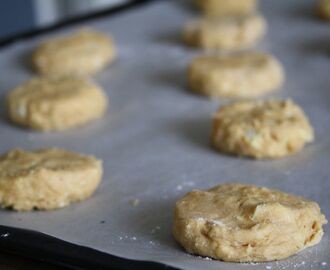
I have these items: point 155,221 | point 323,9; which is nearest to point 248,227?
point 155,221

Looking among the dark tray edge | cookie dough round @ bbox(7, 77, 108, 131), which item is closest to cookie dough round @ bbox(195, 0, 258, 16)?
cookie dough round @ bbox(7, 77, 108, 131)

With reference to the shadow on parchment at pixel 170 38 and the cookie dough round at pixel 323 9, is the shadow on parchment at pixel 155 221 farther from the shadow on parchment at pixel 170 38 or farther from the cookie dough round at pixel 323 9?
the cookie dough round at pixel 323 9

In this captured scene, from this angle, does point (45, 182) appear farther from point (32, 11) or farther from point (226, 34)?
point (32, 11)

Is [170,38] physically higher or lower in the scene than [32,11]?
higher

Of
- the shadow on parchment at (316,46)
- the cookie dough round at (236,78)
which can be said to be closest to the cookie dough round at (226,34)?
the shadow on parchment at (316,46)

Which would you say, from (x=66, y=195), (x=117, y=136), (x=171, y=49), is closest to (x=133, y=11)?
(x=171, y=49)

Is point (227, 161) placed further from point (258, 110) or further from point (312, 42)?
point (312, 42)
